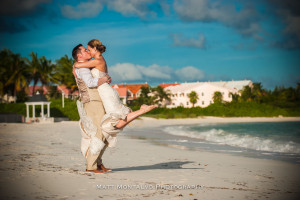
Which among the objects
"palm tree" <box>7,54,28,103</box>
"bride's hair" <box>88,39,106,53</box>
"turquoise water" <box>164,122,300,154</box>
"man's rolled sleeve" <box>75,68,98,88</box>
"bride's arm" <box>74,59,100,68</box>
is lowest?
"turquoise water" <box>164,122,300,154</box>

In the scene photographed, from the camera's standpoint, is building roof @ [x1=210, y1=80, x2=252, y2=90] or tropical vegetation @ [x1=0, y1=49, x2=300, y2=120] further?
building roof @ [x1=210, y1=80, x2=252, y2=90]

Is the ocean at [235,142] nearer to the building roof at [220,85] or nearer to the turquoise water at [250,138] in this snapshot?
the turquoise water at [250,138]

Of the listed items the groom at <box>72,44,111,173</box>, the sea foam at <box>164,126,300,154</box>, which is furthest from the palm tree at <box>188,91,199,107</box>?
the groom at <box>72,44,111,173</box>

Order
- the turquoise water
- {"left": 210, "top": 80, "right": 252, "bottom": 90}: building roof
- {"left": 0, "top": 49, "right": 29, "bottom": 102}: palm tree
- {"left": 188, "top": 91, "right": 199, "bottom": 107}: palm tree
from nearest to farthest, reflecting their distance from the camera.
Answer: the turquoise water → {"left": 0, "top": 49, "right": 29, "bottom": 102}: palm tree → {"left": 188, "top": 91, "right": 199, "bottom": 107}: palm tree → {"left": 210, "top": 80, "right": 252, "bottom": 90}: building roof

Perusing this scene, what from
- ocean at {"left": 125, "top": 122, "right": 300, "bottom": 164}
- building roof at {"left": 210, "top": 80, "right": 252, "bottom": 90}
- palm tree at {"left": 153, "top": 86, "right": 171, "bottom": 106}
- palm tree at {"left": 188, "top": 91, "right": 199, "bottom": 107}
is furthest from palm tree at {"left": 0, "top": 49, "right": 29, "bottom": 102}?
building roof at {"left": 210, "top": 80, "right": 252, "bottom": 90}

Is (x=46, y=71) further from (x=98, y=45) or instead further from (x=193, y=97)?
(x=98, y=45)

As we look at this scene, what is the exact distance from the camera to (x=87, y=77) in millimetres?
4617

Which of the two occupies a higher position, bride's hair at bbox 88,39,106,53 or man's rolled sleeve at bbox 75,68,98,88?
bride's hair at bbox 88,39,106,53

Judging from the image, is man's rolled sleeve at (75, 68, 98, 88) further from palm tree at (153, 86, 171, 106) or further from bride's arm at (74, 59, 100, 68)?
palm tree at (153, 86, 171, 106)

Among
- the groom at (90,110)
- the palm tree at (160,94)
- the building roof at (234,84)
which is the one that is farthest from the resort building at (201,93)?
the groom at (90,110)

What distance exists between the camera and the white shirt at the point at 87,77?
15.1 feet

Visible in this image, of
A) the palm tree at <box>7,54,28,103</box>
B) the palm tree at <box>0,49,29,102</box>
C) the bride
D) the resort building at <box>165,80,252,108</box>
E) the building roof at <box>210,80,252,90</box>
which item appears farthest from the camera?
the building roof at <box>210,80,252,90</box>

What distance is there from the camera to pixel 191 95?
74188 mm

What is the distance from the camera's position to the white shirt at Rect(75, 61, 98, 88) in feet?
15.1
